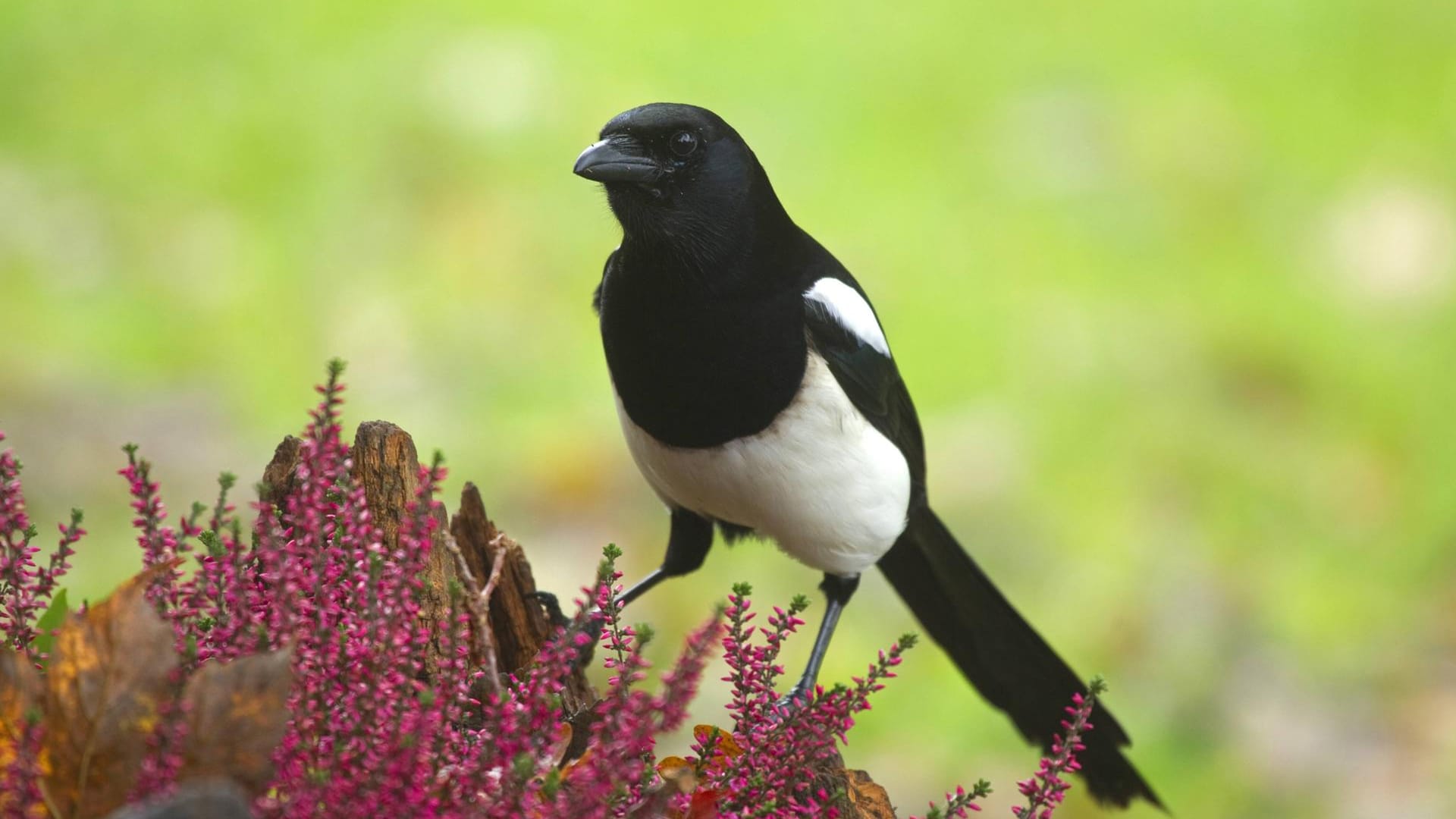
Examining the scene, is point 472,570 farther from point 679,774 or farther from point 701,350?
point 679,774

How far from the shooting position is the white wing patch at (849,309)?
1.48m

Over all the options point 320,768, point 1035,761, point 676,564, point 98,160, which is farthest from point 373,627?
point 98,160

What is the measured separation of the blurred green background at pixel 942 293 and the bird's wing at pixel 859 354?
763mm

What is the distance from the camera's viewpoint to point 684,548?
70.2 inches

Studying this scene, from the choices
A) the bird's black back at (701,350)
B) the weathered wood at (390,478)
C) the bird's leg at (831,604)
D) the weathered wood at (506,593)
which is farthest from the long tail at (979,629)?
the weathered wood at (390,478)

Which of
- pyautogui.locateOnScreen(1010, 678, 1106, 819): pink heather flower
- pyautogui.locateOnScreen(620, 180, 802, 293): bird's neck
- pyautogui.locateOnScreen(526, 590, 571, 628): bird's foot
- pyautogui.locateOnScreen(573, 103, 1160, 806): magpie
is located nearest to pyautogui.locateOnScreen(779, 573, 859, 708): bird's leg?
pyautogui.locateOnScreen(573, 103, 1160, 806): magpie

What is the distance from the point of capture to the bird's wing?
1475mm

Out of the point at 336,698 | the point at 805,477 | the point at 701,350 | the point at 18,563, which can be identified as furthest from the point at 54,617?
the point at 805,477

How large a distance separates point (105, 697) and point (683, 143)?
859 mm

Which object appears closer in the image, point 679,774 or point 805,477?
point 679,774

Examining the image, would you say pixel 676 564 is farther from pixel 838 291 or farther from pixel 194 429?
pixel 194 429

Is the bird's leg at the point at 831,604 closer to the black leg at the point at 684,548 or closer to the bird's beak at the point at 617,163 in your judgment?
the black leg at the point at 684,548

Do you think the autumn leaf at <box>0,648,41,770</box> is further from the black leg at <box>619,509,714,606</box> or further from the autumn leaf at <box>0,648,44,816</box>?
the black leg at <box>619,509,714,606</box>

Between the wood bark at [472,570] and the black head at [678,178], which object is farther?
the black head at [678,178]
